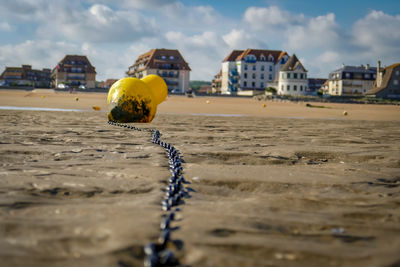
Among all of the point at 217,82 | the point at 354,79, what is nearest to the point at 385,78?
the point at 354,79

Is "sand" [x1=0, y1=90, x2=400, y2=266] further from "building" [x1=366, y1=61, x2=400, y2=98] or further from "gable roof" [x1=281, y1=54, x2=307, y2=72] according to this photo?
"building" [x1=366, y1=61, x2=400, y2=98]

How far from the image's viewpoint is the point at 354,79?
93125 mm

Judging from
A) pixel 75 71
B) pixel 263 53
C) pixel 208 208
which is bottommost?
pixel 208 208

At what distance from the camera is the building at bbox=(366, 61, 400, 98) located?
264 feet

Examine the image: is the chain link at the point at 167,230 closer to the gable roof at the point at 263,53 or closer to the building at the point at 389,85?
the building at the point at 389,85

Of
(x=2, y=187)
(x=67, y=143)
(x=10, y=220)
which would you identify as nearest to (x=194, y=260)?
(x=10, y=220)

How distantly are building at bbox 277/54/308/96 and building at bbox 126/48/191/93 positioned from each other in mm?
24712

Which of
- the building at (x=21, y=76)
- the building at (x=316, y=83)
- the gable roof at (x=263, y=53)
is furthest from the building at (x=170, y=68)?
the building at (x=21, y=76)

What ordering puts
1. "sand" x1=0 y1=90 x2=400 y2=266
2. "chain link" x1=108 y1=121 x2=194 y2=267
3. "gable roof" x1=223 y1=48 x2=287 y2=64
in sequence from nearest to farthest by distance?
"chain link" x1=108 y1=121 x2=194 y2=267, "sand" x1=0 y1=90 x2=400 y2=266, "gable roof" x1=223 y1=48 x2=287 y2=64

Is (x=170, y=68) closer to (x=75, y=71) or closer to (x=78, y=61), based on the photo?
(x=78, y=61)

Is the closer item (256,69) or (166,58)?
(166,58)

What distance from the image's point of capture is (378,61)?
290 feet

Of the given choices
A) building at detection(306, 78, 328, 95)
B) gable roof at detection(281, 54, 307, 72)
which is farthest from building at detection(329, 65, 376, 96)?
building at detection(306, 78, 328, 95)

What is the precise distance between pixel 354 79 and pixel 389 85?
12461 mm
